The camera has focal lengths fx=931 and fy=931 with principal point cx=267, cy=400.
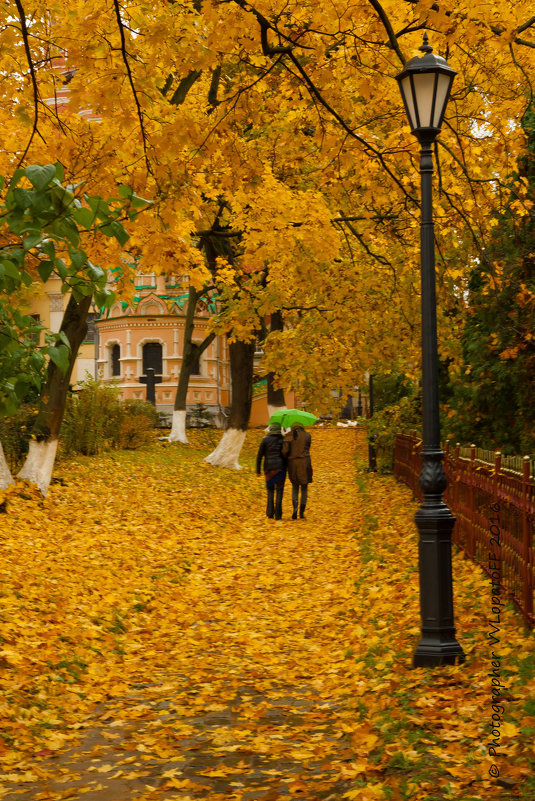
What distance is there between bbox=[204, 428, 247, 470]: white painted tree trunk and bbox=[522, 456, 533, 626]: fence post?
60.8 feet

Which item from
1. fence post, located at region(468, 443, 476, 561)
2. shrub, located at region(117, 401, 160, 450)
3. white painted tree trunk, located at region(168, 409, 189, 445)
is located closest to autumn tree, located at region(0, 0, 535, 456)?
fence post, located at region(468, 443, 476, 561)

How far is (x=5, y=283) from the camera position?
4.38m

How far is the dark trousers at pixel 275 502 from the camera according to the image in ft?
57.6

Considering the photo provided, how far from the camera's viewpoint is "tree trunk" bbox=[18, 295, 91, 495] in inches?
629

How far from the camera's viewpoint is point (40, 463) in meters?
16.2

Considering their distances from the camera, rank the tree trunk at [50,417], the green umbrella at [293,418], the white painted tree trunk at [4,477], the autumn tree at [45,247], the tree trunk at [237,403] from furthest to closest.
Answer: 1. the tree trunk at [237,403]
2. the green umbrella at [293,418]
3. the tree trunk at [50,417]
4. the white painted tree trunk at [4,477]
5. the autumn tree at [45,247]

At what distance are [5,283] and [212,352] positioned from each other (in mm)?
40027

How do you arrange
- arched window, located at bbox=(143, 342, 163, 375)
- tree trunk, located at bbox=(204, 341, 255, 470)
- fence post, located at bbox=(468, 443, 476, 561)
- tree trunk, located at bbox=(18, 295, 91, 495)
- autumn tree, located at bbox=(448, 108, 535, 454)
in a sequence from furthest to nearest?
arched window, located at bbox=(143, 342, 163, 375) < tree trunk, located at bbox=(204, 341, 255, 470) < tree trunk, located at bbox=(18, 295, 91, 495) < autumn tree, located at bbox=(448, 108, 535, 454) < fence post, located at bbox=(468, 443, 476, 561)

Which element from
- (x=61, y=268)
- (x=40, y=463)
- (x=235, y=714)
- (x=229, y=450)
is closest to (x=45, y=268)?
(x=61, y=268)

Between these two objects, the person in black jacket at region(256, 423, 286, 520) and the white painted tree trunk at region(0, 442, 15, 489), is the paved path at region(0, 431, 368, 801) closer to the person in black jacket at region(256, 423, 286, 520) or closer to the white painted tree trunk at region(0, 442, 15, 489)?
the white painted tree trunk at region(0, 442, 15, 489)

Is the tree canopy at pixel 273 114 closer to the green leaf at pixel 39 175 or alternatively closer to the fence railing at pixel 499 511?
the fence railing at pixel 499 511

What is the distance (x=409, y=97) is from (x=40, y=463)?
10.8 meters

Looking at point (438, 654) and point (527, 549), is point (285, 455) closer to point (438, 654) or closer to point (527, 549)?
point (527, 549)

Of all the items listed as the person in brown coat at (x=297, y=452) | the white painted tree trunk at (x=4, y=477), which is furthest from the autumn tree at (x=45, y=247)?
the person in brown coat at (x=297, y=452)
